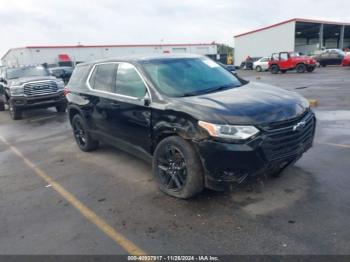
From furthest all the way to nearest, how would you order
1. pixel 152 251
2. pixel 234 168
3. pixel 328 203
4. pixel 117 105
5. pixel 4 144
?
pixel 4 144 → pixel 117 105 → pixel 328 203 → pixel 234 168 → pixel 152 251

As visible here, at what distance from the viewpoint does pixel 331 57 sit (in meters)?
34.8

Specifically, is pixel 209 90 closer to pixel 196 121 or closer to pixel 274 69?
pixel 196 121

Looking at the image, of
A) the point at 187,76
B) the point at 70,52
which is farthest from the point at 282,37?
the point at 187,76

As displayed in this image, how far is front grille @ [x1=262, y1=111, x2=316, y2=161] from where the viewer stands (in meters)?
3.63

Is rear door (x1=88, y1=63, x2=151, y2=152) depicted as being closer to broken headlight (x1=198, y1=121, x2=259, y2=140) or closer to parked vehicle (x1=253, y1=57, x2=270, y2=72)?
broken headlight (x1=198, y1=121, x2=259, y2=140)

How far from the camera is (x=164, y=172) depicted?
436 centimetres

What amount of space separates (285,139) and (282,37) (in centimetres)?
4611

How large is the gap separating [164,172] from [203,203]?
0.66 m

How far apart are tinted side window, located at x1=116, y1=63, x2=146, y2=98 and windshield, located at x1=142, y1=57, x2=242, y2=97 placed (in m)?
0.19

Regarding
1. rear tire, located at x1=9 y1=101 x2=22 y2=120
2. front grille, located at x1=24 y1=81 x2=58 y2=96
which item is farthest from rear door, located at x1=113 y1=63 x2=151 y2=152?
rear tire, located at x1=9 y1=101 x2=22 y2=120

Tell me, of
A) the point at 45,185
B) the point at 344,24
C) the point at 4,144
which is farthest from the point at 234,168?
the point at 344,24

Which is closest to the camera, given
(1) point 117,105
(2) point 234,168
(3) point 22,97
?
(2) point 234,168

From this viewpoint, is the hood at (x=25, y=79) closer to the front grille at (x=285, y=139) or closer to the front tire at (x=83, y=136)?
the front tire at (x=83, y=136)

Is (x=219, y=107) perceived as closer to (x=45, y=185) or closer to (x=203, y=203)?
(x=203, y=203)
